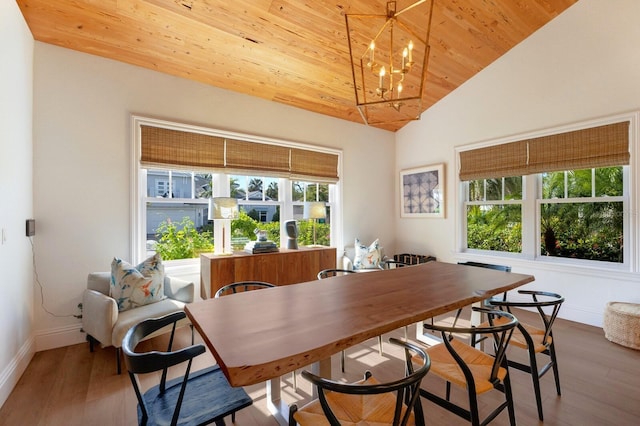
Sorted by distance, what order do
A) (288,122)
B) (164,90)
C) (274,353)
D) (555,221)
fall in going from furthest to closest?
(288,122) → (555,221) → (164,90) → (274,353)

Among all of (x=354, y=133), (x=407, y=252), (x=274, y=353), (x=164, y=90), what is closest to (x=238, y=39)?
(x=164, y=90)

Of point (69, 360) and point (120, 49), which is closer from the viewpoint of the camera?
point (69, 360)

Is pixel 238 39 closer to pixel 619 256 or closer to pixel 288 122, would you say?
pixel 288 122

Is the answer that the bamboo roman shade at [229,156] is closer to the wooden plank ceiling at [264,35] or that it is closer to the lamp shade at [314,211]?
the lamp shade at [314,211]

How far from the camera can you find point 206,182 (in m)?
3.75

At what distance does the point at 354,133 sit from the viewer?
5.02m

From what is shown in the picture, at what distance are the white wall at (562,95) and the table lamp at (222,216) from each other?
3.28m

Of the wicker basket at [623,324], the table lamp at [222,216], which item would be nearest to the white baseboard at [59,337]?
the table lamp at [222,216]

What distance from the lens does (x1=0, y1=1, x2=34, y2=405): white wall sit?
212 cm

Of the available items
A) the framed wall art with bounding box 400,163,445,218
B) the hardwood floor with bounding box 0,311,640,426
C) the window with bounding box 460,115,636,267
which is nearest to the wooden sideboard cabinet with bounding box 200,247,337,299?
the hardwood floor with bounding box 0,311,640,426

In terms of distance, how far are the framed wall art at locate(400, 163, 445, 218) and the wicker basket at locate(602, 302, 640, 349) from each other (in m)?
2.26

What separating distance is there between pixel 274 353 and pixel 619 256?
4262mm

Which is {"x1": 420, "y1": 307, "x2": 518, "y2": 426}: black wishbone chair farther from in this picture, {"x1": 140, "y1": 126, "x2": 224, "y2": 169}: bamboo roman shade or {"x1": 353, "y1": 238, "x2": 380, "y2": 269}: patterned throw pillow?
{"x1": 140, "y1": 126, "x2": 224, "y2": 169}: bamboo roman shade

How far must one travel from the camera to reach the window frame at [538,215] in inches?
126
